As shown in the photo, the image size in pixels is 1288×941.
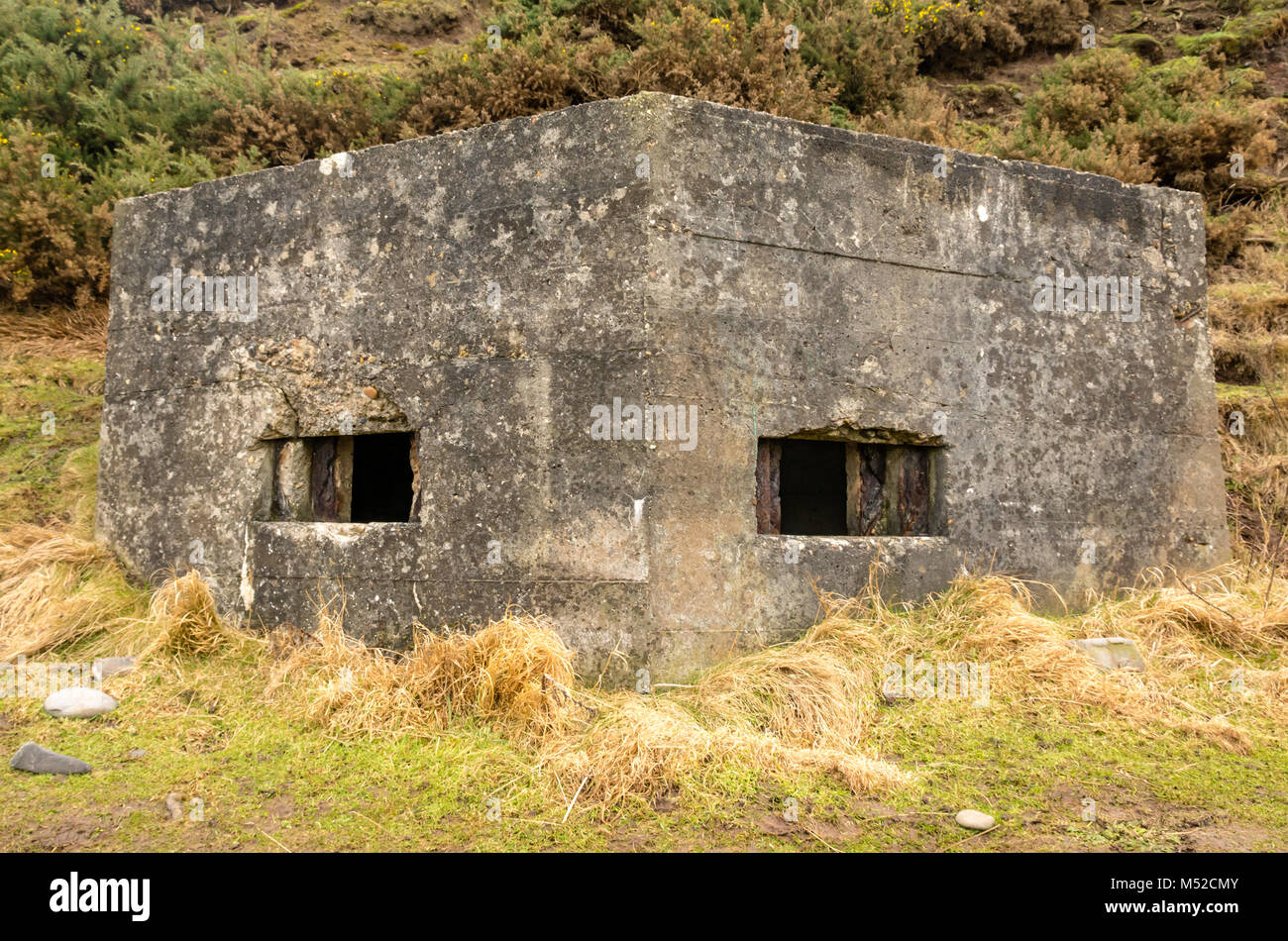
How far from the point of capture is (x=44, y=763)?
3.75m

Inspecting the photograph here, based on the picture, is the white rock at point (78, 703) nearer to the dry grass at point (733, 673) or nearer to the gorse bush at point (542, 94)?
the dry grass at point (733, 673)

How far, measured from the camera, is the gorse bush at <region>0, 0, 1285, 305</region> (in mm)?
7883

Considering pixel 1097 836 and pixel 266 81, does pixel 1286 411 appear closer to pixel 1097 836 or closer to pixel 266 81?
pixel 1097 836

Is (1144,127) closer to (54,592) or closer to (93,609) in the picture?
(93,609)

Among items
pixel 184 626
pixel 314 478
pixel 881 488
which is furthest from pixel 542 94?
pixel 184 626

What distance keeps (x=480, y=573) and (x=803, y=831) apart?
6.69 ft

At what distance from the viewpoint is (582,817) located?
11.0 ft

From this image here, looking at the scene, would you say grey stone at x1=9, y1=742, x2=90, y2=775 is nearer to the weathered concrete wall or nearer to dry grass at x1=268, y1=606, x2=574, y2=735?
dry grass at x1=268, y1=606, x2=574, y2=735

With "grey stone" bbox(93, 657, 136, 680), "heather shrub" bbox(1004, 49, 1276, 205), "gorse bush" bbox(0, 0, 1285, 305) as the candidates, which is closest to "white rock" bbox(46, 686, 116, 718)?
"grey stone" bbox(93, 657, 136, 680)

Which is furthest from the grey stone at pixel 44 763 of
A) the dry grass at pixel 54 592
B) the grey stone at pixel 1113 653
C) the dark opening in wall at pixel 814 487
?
the dark opening in wall at pixel 814 487

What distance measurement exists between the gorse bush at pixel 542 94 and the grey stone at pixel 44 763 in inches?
202

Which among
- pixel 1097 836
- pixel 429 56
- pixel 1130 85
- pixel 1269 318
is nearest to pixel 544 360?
pixel 1097 836

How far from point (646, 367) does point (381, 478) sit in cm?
352

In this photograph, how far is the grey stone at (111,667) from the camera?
464 cm
